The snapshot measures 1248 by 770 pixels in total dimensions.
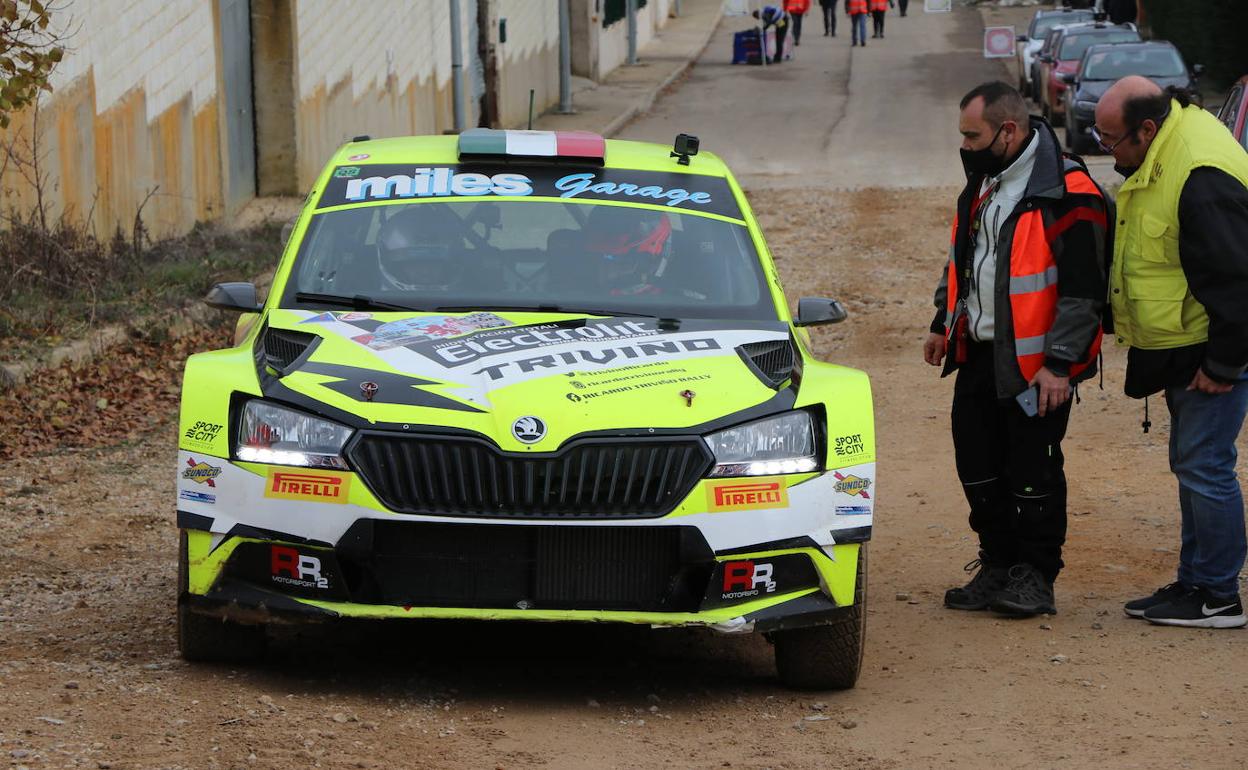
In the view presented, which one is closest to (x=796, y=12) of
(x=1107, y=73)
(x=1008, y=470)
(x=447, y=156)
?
(x=1107, y=73)

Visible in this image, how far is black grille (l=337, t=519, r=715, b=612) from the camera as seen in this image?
5.30 meters

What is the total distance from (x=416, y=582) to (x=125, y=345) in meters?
7.02

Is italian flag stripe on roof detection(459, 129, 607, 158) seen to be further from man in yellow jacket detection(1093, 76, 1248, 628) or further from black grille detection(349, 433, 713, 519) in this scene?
black grille detection(349, 433, 713, 519)

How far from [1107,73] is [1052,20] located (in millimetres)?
13358

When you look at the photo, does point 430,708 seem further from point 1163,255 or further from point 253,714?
point 1163,255

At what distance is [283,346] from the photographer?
5977 mm

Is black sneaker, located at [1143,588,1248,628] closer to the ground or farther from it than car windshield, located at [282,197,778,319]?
closer to the ground

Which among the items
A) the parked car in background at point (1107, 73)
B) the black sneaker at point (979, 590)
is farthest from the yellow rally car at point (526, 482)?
the parked car in background at point (1107, 73)

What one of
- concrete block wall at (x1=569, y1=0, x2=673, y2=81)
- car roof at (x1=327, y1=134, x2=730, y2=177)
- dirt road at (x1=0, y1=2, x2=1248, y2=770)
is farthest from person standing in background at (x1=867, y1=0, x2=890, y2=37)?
car roof at (x1=327, y1=134, x2=730, y2=177)

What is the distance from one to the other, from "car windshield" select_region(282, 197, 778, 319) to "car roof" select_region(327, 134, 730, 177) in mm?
320

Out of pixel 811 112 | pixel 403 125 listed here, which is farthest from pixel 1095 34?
pixel 403 125

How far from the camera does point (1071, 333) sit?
6414 mm

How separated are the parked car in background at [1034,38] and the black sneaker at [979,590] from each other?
30.5m

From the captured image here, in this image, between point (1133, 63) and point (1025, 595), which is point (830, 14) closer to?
point (1133, 63)
